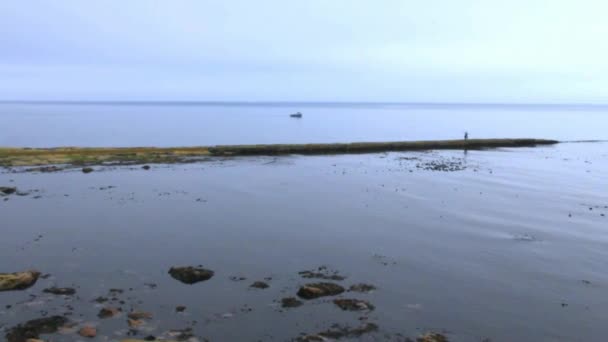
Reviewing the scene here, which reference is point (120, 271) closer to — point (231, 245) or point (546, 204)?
point (231, 245)

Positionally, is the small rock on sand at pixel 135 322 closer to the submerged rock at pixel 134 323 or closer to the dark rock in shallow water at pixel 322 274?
the submerged rock at pixel 134 323

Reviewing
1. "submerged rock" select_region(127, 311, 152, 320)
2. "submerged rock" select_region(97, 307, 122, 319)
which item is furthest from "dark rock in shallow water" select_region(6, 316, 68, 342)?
"submerged rock" select_region(127, 311, 152, 320)

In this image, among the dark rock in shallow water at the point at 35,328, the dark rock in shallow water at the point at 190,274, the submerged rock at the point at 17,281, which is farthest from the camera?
the dark rock in shallow water at the point at 190,274

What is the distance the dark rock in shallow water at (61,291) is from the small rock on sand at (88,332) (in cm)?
339

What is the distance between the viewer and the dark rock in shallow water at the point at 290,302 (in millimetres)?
16766

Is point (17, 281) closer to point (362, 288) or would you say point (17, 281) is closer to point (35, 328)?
point (35, 328)

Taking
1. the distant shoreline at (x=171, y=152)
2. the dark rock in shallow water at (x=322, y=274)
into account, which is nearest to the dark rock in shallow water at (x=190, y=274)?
the dark rock in shallow water at (x=322, y=274)

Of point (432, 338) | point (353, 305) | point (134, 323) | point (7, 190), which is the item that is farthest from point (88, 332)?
point (7, 190)

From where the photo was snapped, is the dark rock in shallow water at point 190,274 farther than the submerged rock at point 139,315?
Yes

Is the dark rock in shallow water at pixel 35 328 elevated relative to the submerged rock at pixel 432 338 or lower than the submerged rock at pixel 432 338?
elevated

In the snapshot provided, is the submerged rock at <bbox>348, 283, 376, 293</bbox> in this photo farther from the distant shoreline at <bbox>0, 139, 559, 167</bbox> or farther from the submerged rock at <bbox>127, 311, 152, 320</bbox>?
the distant shoreline at <bbox>0, 139, 559, 167</bbox>

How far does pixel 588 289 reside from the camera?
61.1 ft

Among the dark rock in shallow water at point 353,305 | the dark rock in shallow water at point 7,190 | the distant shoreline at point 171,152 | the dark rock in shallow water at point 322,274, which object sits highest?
the distant shoreline at point 171,152

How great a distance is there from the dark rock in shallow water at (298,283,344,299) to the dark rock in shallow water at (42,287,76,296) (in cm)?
833
